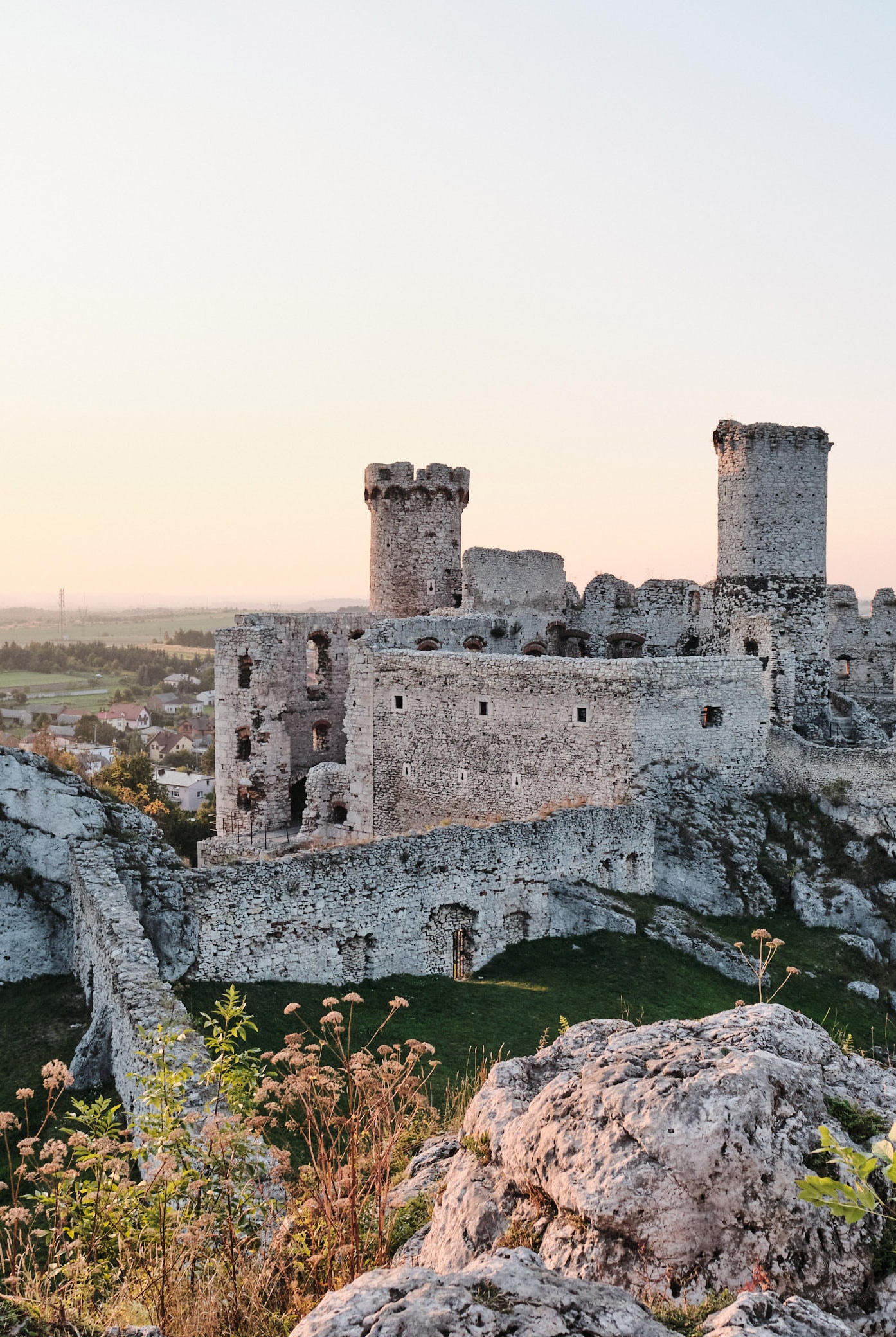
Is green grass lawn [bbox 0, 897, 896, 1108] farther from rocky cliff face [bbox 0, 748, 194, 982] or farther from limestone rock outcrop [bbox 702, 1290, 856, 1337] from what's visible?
limestone rock outcrop [bbox 702, 1290, 856, 1337]

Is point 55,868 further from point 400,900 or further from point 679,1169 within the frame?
point 679,1169

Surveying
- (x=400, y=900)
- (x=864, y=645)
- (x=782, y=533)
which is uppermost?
(x=782, y=533)

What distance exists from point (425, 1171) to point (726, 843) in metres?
17.6

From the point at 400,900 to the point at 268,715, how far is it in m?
14.6

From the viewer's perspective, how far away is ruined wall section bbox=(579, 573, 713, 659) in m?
33.2

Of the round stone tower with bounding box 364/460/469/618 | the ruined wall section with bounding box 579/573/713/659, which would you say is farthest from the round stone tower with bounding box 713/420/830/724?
the round stone tower with bounding box 364/460/469/618

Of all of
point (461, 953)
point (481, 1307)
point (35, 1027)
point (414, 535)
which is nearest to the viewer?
point (481, 1307)

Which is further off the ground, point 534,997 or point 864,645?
point 864,645

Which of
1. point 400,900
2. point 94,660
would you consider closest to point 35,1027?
point 400,900

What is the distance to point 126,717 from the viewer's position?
3809 inches

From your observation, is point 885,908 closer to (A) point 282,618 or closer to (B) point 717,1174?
(A) point 282,618

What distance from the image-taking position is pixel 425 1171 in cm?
568

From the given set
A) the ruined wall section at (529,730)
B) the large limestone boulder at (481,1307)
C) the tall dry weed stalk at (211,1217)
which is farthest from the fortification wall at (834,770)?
the large limestone boulder at (481,1307)

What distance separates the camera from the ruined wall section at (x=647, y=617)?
33250 millimetres
